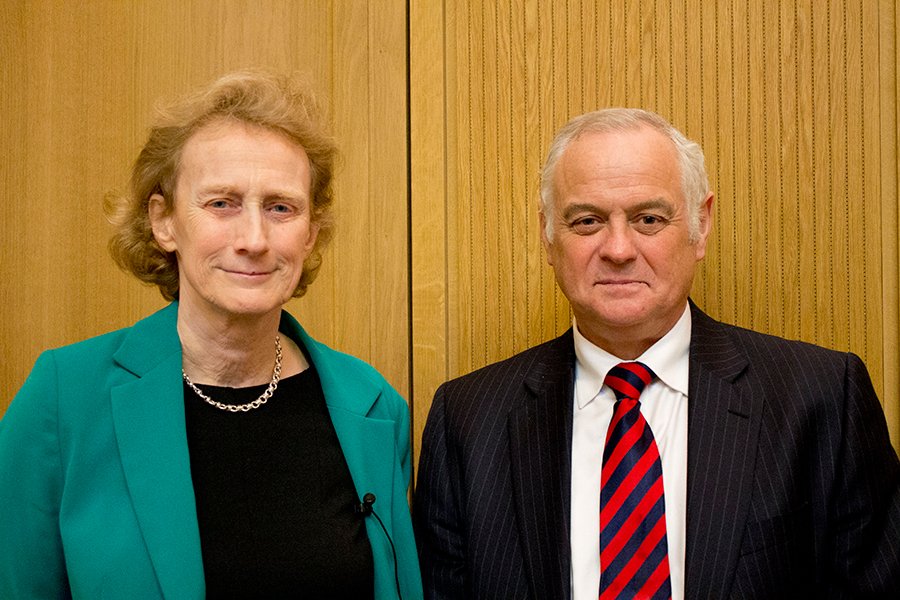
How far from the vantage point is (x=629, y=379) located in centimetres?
179

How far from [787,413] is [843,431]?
4.1 inches

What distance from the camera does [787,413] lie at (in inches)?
67.5

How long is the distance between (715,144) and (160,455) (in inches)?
55.6

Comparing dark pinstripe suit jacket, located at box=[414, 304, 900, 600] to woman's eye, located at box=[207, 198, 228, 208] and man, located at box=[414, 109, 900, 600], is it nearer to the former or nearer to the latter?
man, located at box=[414, 109, 900, 600]

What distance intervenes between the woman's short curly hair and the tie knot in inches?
25.4

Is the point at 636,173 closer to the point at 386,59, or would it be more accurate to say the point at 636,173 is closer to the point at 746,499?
the point at 746,499

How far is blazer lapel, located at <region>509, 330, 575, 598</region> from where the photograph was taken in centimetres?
171

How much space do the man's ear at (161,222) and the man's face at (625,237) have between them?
74 centimetres

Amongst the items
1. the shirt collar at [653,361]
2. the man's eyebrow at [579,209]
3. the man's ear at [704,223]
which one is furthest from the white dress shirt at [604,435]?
the man's eyebrow at [579,209]

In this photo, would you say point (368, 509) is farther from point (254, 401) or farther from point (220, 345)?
point (220, 345)

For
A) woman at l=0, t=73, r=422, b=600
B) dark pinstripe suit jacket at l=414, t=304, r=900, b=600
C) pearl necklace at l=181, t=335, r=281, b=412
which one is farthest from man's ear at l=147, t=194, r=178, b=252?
dark pinstripe suit jacket at l=414, t=304, r=900, b=600

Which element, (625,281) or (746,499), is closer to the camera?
(746,499)

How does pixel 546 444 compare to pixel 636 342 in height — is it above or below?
below

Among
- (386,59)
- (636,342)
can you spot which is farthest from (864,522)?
(386,59)
